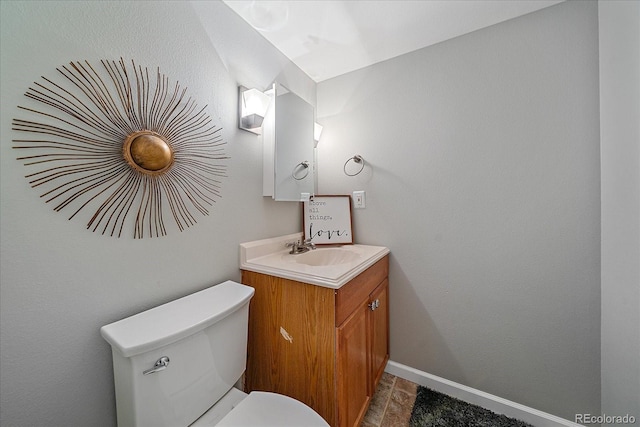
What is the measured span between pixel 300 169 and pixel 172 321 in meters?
1.10

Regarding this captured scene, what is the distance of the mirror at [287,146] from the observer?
1353mm

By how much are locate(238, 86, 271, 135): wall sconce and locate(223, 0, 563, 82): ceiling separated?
442mm

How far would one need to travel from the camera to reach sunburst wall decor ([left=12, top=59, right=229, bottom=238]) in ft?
2.23

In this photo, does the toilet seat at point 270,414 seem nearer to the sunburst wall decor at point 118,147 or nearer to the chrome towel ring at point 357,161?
the sunburst wall decor at point 118,147

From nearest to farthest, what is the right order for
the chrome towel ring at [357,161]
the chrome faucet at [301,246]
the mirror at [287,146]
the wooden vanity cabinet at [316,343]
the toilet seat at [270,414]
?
the toilet seat at [270,414] → the wooden vanity cabinet at [316,343] → the mirror at [287,146] → the chrome faucet at [301,246] → the chrome towel ring at [357,161]

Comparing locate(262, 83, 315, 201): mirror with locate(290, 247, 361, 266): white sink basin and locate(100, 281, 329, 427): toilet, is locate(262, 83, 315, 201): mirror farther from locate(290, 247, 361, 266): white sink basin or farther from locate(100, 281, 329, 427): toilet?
locate(100, 281, 329, 427): toilet

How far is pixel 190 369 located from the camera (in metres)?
0.78

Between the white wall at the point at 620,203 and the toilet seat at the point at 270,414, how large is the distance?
1237 millimetres

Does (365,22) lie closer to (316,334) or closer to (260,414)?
(316,334)

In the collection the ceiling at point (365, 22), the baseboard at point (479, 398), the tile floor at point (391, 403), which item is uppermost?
the ceiling at point (365, 22)

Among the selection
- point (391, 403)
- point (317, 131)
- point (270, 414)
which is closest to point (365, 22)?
point (317, 131)

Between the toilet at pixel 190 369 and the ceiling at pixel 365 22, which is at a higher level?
the ceiling at pixel 365 22

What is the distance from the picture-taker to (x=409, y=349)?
155 cm

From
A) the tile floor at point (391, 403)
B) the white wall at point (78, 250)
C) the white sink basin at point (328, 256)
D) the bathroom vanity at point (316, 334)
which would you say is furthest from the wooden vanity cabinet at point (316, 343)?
the white wall at point (78, 250)
